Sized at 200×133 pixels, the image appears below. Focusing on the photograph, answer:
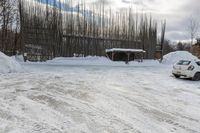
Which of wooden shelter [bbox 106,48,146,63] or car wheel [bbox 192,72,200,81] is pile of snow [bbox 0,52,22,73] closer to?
car wheel [bbox 192,72,200,81]

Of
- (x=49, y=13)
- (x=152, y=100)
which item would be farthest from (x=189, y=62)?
(x=49, y=13)

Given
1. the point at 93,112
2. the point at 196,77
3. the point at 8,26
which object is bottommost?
the point at 196,77

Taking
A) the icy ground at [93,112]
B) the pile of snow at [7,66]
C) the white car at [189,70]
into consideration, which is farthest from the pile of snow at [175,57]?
the icy ground at [93,112]

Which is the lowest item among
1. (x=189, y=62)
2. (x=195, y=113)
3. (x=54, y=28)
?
(x=195, y=113)

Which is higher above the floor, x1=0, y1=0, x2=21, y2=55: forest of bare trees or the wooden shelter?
x1=0, y1=0, x2=21, y2=55: forest of bare trees

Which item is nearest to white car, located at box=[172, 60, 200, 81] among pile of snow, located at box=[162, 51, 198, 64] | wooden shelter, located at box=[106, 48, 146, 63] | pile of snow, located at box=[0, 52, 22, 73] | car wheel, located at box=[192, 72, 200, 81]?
car wheel, located at box=[192, 72, 200, 81]

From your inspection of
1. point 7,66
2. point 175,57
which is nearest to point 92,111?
point 7,66

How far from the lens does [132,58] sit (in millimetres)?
33438

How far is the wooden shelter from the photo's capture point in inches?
1198

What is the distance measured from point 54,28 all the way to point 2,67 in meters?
11.5

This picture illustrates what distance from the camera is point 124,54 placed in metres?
32.4

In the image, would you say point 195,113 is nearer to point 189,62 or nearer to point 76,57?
point 189,62

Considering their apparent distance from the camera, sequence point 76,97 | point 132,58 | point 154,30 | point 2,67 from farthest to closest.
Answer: point 154,30
point 132,58
point 2,67
point 76,97

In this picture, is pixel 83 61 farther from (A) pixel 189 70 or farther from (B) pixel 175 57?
(B) pixel 175 57
